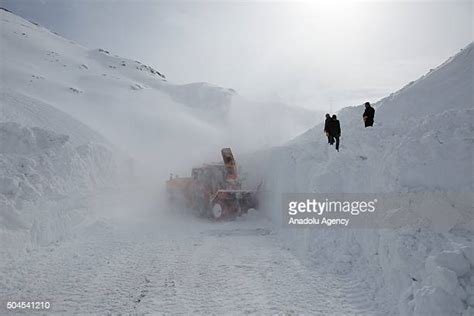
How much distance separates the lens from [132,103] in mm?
48156

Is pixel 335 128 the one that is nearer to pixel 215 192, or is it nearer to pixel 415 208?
pixel 415 208

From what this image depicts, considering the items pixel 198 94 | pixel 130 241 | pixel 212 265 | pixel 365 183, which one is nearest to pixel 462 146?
pixel 365 183

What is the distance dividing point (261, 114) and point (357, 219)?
24193 millimetres

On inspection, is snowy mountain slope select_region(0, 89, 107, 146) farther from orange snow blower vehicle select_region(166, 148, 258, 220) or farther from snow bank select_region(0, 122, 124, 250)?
orange snow blower vehicle select_region(166, 148, 258, 220)

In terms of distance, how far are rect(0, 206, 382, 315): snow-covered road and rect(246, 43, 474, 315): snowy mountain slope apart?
70 centimetres

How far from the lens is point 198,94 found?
69562 mm

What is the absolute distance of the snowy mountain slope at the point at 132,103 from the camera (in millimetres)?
30297

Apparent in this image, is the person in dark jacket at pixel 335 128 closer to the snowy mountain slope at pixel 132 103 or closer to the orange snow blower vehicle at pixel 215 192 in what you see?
the orange snow blower vehicle at pixel 215 192

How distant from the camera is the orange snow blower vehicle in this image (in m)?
15.5

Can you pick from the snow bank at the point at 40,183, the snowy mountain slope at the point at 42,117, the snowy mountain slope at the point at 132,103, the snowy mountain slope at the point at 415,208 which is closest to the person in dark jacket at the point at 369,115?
the snowy mountain slope at the point at 415,208

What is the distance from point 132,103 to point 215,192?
35582 mm

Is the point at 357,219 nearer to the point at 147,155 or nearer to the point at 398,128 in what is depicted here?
the point at 398,128

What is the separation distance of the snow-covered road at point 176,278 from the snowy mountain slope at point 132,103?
A: 13632mm

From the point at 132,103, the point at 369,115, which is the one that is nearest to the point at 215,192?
the point at 369,115
